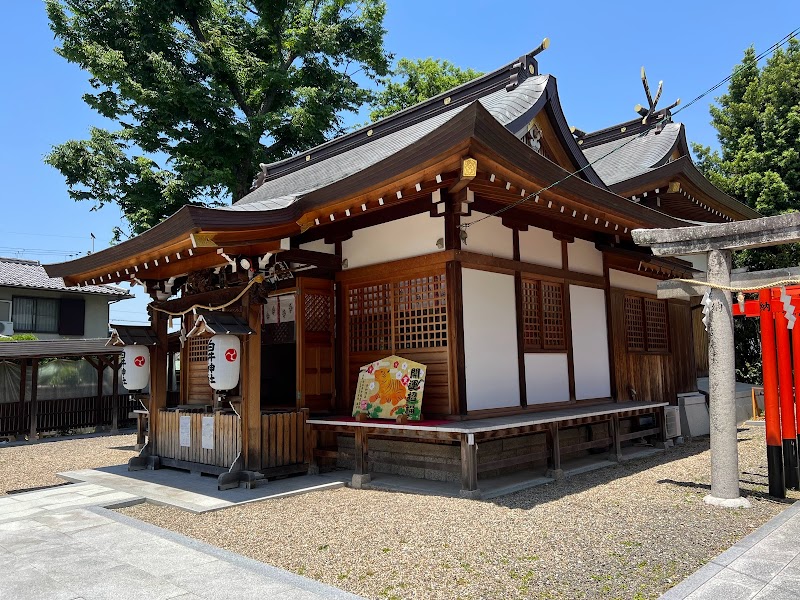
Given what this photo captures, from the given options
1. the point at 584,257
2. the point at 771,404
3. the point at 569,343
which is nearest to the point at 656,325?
the point at 584,257

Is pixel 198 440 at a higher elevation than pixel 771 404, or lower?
lower

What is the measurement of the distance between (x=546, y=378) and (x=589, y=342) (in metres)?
1.38

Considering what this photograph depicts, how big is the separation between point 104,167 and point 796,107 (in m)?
20.3

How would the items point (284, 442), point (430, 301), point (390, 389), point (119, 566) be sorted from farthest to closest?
point (284, 442) < point (430, 301) < point (390, 389) < point (119, 566)

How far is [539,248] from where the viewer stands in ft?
27.8

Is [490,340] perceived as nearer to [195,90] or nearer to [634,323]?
[634,323]

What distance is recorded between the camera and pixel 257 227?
6.55 m

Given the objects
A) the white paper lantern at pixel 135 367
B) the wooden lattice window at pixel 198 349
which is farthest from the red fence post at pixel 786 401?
the white paper lantern at pixel 135 367

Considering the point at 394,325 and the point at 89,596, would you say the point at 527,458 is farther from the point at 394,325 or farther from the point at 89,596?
the point at 89,596

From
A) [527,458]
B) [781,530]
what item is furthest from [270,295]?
[781,530]

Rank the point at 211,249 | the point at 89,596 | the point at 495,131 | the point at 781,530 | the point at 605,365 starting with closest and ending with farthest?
the point at 89,596 → the point at 781,530 → the point at 495,131 → the point at 211,249 → the point at 605,365

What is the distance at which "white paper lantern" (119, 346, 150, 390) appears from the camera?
876cm

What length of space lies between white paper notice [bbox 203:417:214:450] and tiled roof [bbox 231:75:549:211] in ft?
9.47

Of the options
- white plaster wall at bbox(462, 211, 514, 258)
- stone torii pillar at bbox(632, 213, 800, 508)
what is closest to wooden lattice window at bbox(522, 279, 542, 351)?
white plaster wall at bbox(462, 211, 514, 258)
